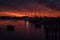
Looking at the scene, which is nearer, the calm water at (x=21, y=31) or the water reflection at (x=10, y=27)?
the water reflection at (x=10, y=27)

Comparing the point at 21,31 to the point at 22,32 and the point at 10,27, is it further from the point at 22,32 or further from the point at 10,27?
the point at 10,27

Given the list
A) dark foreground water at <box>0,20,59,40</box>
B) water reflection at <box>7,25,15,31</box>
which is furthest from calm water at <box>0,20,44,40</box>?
water reflection at <box>7,25,15,31</box>

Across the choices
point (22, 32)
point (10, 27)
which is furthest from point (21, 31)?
point (10, 27)

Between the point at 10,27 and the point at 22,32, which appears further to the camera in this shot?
the point at 22,32

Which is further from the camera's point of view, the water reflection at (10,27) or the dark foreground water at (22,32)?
the dark foreground water at (22,32)

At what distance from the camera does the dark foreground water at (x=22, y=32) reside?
20.7 ft

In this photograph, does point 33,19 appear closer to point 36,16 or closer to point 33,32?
point 36,16

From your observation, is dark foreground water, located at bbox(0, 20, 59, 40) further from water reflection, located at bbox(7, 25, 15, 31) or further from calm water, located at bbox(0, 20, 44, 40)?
water reflection, located at bbox(7, 25, 15, 31)

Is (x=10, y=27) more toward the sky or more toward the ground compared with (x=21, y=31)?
more toward the sky

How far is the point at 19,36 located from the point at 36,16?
3.95ft

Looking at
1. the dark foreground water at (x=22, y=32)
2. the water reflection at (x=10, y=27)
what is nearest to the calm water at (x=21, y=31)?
the dark foreground water at (x=22, y=32)

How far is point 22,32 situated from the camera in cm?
654

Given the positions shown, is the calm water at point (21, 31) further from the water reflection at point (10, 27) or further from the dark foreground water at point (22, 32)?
the water reflection at point (10, 27)

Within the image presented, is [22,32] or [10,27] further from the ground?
[10,27]
